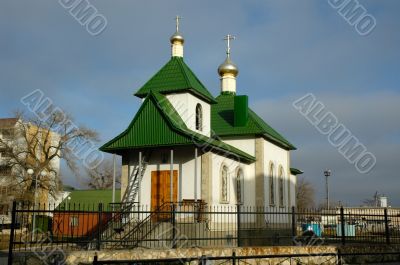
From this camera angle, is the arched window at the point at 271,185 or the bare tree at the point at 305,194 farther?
the bare tree at the point at 305,194

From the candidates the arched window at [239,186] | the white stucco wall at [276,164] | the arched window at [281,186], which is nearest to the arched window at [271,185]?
the white stucco wall at [276,164]

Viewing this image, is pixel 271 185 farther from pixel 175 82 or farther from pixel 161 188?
pixel 175 82

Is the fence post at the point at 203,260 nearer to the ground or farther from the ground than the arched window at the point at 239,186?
nearer to the ground

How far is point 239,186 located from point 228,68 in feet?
27.9

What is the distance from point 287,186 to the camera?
2550cm

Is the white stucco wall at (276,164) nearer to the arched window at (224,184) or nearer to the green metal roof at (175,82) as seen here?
the arched window at (224,184)

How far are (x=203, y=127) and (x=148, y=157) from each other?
10.4ft

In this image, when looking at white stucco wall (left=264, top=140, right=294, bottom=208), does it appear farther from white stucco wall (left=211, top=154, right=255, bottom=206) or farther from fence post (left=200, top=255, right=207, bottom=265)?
fence post (left=200, top=255, right=207, bottom=265)

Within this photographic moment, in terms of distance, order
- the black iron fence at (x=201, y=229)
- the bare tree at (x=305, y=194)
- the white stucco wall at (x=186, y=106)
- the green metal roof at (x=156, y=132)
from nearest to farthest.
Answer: the black iron fence at (x=201, y=229), the green metal roof at (x=156, y=132), the white stucco wall at (x=186, y=106), the bare tree at (x=305, y=194)

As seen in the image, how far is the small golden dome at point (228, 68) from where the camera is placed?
26266mm

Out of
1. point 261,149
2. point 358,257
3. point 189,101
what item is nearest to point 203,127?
point 189,101

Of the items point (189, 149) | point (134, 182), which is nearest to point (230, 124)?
point (189, 149)

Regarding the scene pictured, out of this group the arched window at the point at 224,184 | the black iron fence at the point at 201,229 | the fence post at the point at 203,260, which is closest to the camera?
the fence post at the point at 203,260

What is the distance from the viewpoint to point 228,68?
86.3ft
